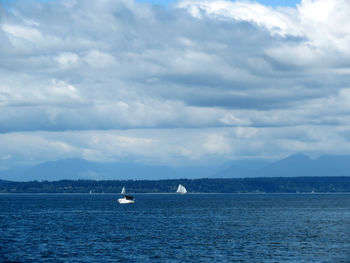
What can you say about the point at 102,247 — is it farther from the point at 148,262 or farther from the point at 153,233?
the point at 153,233

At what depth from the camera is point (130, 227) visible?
398ft

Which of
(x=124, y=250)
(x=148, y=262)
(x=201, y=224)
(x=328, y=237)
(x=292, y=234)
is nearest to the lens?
(x=148, y=262)

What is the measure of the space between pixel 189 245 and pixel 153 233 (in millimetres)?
21000

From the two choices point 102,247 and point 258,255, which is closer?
point 258,255

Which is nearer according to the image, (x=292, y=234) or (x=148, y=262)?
(x=148, y=262)

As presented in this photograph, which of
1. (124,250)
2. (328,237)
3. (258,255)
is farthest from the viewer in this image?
→ (328,237)

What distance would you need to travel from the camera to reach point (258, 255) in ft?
251

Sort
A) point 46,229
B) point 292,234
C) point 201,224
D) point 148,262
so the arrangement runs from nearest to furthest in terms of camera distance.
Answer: point 148,262
point 292,234
point 46,229
point 201,224

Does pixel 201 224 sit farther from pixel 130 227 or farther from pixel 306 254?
pixel 306 254

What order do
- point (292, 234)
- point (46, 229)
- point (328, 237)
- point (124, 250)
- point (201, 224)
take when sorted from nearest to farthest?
point (124, 250), point (328, 237), point (292, 234), point (46, 229), point (201, 224)

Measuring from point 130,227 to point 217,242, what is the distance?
3430cm

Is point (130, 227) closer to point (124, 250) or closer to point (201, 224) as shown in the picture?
point (201, 224)

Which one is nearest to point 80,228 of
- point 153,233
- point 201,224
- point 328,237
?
point 153,233

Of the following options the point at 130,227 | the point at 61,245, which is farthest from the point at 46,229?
the point at 61,245
